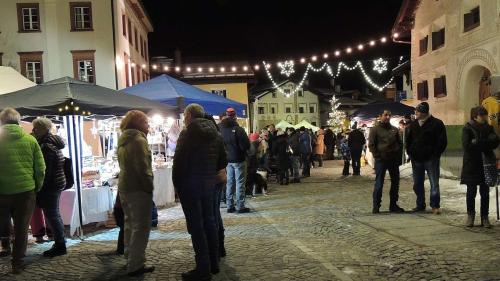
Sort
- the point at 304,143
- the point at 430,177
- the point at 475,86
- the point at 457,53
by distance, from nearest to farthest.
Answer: the point at 430,177 < the point at 304,143 < the point at 475,86 < the point at 457,53

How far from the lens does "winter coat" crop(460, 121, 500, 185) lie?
284 inches

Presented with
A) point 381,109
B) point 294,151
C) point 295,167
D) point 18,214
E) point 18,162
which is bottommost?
point 295,167

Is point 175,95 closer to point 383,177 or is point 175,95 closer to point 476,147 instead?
point 383,177

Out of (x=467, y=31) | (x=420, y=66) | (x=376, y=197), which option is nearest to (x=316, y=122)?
(x=420, y=66)

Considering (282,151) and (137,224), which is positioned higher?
(282,151)

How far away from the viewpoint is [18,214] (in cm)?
596

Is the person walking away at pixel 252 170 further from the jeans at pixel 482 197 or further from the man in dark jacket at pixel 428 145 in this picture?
the jeans at pixel 482 197

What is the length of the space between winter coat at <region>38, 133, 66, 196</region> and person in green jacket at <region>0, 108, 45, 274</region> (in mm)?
687

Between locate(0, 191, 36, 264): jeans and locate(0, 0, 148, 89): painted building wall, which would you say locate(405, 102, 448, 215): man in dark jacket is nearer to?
locate(0, 191, 36, 264): jeans

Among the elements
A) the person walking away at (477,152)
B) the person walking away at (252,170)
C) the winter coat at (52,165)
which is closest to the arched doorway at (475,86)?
the person walking away at (252,170)

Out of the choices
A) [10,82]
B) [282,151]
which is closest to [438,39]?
[282,151]

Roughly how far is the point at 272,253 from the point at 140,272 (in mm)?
1789

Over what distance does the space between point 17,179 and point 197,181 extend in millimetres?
2373

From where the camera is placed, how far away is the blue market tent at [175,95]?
40.1 feet
